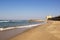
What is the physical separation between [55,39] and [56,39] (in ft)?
0.28

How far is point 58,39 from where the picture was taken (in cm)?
1211

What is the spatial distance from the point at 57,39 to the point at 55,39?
0.17m

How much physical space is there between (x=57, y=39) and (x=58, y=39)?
0.09 metres

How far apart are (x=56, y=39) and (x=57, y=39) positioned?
0.08 metres

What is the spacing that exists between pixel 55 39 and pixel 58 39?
0.26 metres

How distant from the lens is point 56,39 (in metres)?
12.1

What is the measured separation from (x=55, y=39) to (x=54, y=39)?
0.08 m

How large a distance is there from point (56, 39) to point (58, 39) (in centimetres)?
17

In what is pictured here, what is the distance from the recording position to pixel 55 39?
39.7ft

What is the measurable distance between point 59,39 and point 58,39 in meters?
0.08

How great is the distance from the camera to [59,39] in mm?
12086

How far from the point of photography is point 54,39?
1209cm
